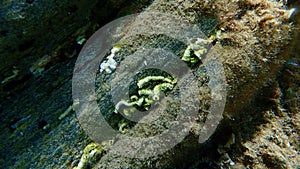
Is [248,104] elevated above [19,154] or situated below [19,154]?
below

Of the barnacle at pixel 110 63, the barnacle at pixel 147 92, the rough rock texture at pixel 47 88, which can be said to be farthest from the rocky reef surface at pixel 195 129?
the barnacle at pixel 147 92

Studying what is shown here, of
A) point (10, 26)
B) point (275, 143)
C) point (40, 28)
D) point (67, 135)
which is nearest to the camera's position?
point (10, 26)

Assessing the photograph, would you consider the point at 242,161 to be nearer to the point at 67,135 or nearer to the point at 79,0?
the point at 67,135

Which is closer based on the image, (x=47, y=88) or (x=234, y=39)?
(x=234, y=39)

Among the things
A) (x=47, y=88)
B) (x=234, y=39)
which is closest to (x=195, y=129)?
(x=234, y=39)

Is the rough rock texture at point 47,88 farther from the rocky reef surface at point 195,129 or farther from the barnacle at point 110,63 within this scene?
the barnacle at point 110,63

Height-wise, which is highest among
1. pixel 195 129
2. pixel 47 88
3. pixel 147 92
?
pixel 47 88

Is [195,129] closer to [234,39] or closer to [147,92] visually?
[147,92]

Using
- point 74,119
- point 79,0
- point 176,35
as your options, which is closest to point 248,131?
point 176,35
